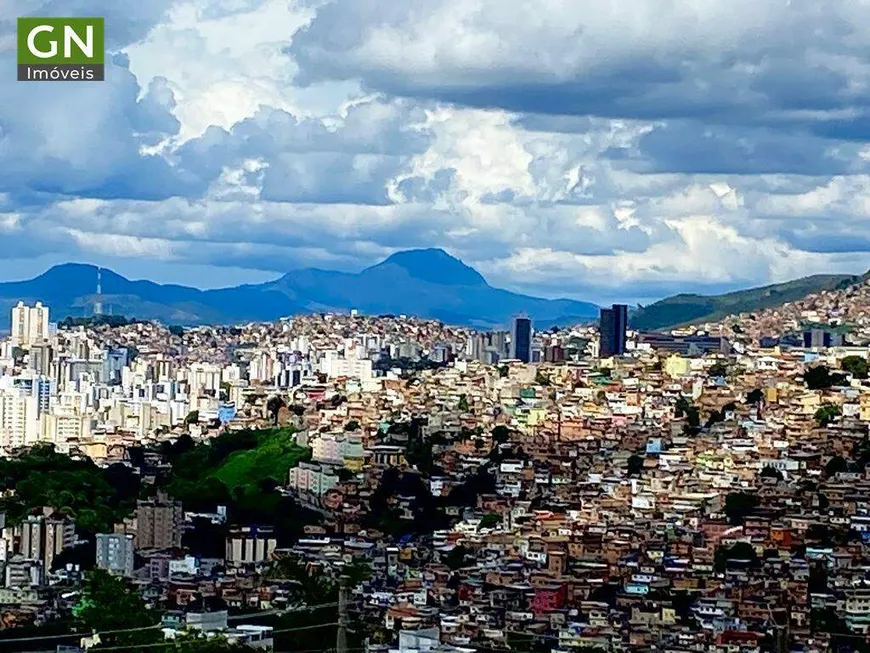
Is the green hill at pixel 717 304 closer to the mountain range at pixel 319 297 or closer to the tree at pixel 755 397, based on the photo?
the mountain range at pixel 319 297

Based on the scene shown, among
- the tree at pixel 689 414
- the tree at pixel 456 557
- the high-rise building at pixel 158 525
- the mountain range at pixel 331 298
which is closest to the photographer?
the tree at pixel 456 557

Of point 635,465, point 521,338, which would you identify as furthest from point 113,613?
point 521,338

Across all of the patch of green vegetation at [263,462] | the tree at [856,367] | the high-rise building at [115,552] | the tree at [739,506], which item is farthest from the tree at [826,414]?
the high-rise building at [115,552]

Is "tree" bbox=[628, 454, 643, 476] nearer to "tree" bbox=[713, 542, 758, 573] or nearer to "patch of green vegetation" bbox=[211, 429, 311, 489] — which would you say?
"patch of green vegetation" bbox=[211, 429, 311, 489]

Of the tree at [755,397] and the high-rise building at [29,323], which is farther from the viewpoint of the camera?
the high-rise building at [29,323]

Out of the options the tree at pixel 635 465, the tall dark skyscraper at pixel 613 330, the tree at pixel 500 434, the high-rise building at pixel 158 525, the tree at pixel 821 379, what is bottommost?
the high-rise building at pixel 158 525

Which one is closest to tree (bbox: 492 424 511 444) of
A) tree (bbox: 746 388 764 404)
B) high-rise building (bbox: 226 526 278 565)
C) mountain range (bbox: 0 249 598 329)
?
tree (bbox: 746 388 764 404)
